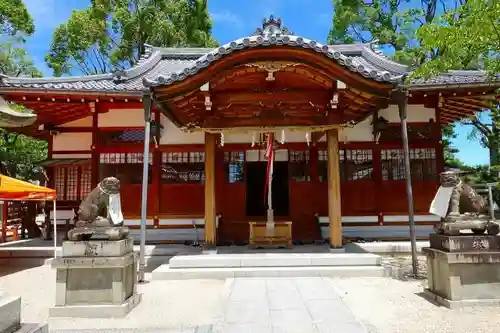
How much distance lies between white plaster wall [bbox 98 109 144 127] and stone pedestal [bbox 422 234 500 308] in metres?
9.09

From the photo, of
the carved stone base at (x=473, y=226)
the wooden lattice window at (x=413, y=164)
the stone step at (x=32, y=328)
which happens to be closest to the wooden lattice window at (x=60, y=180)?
the wooden lattice window at (x=413, y=164)

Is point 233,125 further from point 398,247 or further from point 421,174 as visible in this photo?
point 421,174

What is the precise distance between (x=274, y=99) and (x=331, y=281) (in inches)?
165

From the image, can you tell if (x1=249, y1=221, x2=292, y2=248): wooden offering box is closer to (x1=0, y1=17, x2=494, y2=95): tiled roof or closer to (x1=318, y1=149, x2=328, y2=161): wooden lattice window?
(x1=318, y1=149, x2=328, y2=161): wooden lattice window

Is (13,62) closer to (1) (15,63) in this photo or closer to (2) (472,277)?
(1) (15,63)

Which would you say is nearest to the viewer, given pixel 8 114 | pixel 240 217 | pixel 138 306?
pixel 8 114

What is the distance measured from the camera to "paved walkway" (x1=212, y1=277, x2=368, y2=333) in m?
4.26

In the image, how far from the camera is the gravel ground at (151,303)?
183 inches

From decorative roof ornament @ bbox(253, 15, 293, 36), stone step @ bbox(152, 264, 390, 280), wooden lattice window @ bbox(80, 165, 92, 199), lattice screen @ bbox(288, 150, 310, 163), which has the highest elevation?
decorative roof ornament @ bbox(253, 15, 293, 36)

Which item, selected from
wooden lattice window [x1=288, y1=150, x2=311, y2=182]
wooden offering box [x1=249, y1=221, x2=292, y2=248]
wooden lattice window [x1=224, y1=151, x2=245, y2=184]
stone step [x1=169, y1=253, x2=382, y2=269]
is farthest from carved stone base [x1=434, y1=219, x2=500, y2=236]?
wooden lattice window [x1=224, y1=151, x2=245, y2=184]

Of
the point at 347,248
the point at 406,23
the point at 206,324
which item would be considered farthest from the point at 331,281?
the point at 406,23

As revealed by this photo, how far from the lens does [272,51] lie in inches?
271

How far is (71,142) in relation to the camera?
11.5m

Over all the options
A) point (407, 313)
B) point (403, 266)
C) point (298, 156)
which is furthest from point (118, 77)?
point (407, 313)
